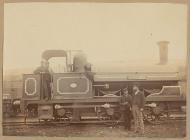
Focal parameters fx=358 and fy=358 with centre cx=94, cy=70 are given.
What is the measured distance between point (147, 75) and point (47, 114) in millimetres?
397

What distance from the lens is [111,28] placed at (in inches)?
52.1

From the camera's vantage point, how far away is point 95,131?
4.34ft

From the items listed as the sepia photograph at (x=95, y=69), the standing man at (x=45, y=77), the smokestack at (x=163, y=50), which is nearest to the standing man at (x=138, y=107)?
the sepia photograph at (x=95, y=69)

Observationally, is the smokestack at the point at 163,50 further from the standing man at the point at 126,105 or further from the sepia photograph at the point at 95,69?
the standing man at the point at 126,105

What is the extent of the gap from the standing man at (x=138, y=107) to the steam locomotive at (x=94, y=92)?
0.02 metres

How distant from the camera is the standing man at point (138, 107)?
1.31m

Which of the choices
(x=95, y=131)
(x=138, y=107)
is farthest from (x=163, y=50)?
(x=95, y=131)

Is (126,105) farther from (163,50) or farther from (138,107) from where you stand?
(163,50)

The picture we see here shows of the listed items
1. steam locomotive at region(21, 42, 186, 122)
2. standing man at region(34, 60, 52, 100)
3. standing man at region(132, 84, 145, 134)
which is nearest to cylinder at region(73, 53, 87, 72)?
steam locomotive at region(21, 42, 186, 122)

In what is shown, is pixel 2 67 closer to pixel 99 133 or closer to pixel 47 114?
pixel 47 114

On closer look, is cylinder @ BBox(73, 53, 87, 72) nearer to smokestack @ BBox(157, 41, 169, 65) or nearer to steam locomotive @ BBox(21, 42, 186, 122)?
steam locomotive @ BBox(21, 42, 186, 122)

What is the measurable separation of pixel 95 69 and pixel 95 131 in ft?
0.75

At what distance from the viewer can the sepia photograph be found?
1302 mm

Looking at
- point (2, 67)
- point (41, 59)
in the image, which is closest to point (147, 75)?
point (41, 59)
